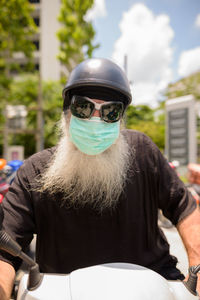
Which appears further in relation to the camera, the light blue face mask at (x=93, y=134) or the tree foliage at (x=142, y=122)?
the tree foliage at (x=142, y=122)

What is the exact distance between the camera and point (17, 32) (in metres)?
12.9

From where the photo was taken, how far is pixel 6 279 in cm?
100

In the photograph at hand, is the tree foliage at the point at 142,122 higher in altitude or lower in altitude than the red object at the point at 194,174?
higher

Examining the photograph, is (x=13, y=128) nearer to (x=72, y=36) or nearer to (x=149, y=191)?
(x=72, y=36)

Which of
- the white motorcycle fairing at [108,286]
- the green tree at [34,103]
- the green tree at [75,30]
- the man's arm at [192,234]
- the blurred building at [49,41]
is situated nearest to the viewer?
the white motorcycle fairing at [108,286]

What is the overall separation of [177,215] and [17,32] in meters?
14.3

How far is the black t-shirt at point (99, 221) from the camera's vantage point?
50.0 inches

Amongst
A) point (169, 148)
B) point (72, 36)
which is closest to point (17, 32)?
point (72, 36)

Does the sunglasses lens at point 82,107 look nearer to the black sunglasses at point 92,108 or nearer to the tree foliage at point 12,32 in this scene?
the black sunglasses at point 92,108

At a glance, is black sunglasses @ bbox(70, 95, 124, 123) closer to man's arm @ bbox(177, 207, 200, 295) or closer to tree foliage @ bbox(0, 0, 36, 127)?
man's arm @ bbox(177, 207, 200, 295)

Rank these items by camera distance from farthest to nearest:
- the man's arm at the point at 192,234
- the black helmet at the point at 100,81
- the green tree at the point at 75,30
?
the green tree at the point at 75,30 < the black helmet at the point at 100,81 < the man's arm at the point at 192,234

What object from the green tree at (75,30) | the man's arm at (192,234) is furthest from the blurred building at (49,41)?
the man's arm at (192,234)

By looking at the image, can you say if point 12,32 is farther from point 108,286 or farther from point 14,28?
point 108,286

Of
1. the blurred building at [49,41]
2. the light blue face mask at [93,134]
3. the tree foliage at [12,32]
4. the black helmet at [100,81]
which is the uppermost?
the blurred building at [49,41]
